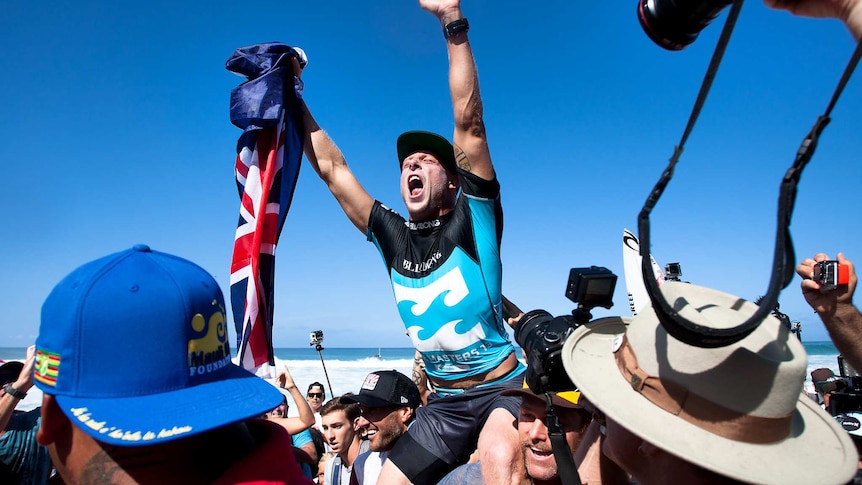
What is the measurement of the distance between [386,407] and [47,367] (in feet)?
11.2

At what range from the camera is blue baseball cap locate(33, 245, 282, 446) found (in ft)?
3.48

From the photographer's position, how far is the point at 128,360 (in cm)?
109

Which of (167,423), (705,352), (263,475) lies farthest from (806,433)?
(167,423)

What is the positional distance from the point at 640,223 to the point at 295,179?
2775 millimetres

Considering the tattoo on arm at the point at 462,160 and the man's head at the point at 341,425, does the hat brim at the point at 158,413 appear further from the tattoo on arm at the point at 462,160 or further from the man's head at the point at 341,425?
the man's head at the point at 341,425

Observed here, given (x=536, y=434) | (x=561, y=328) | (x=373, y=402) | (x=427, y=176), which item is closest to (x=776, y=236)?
(x=561, y=328)

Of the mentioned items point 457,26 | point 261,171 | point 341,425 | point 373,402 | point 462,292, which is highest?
point 457,26

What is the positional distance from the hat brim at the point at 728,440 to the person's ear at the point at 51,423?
1111 mm

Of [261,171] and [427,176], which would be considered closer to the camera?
[427,176]

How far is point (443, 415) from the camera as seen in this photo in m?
2.78

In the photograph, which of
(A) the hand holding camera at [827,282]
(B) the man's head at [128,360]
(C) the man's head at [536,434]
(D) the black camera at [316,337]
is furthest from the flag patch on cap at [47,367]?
(D) the black camera at [316,337]

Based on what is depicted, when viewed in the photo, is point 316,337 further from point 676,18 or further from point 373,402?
point 676,18

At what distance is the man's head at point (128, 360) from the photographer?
1.06 meters

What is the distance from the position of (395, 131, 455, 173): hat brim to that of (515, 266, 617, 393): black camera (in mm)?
1576
